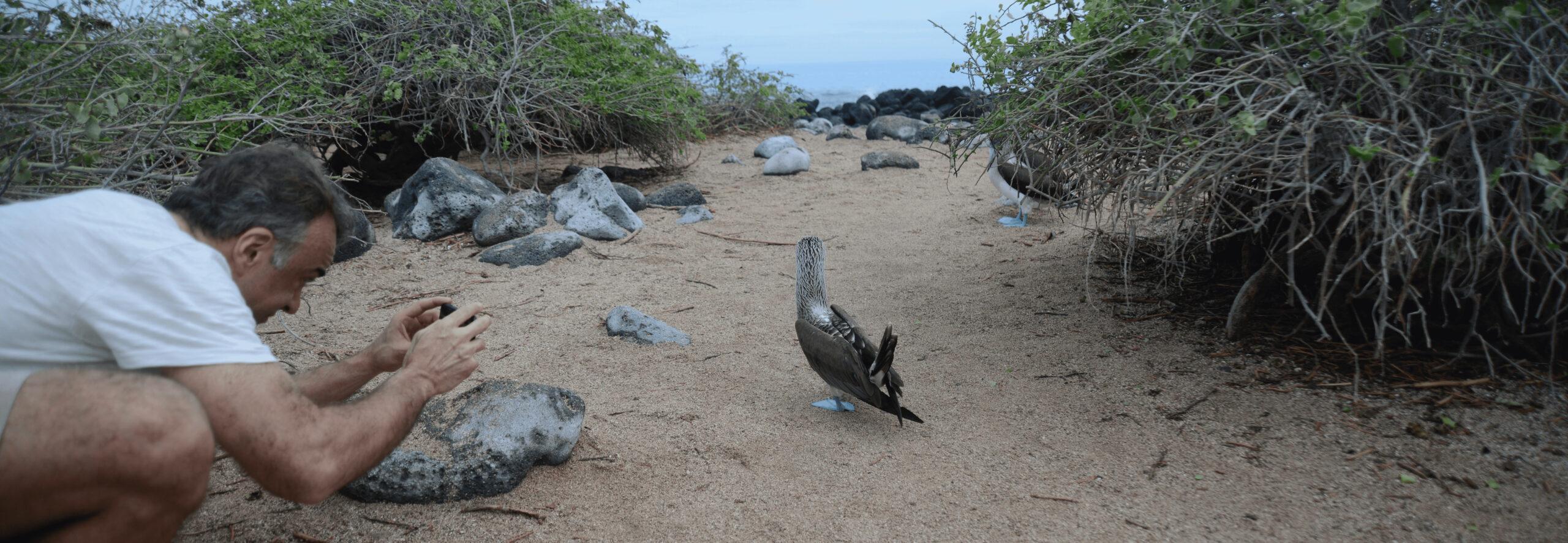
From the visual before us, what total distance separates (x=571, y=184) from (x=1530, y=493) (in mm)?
6253

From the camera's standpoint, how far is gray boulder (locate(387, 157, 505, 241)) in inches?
262

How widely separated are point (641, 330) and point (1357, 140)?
3207 millimetres

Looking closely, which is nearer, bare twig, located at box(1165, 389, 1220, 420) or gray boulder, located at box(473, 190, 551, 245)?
bare twig, located at box(1165, 389, 1220, 420)

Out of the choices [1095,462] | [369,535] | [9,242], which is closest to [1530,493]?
[1095,462]

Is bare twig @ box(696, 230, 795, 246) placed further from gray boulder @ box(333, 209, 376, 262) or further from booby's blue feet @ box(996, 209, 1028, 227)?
gray boulder @ box(333, 209, 376, 262)

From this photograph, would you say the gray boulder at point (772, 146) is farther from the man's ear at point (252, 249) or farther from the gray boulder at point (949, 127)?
the man's ear at point (252, 249)

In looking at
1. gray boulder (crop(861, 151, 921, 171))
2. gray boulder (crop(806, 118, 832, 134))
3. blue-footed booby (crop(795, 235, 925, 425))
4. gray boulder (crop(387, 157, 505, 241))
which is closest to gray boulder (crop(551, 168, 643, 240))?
gray boulder (crop(387, 157, 505, 241))

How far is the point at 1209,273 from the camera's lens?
4.66 m

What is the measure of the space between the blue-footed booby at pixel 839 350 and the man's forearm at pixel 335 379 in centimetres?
165

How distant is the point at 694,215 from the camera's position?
746cm

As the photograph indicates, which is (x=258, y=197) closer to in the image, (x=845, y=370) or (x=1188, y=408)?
(x=845, y=370)

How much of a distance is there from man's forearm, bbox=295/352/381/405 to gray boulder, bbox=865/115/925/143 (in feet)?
38.8

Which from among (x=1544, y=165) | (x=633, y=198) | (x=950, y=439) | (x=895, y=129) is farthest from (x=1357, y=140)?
(x=895, y=129)

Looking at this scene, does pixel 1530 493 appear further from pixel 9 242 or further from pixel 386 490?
pixel 9 242
